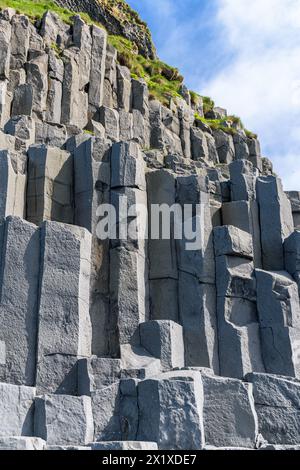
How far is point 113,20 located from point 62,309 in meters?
34.9

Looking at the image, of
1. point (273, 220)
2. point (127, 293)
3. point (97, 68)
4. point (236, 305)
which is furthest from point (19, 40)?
point (236, 305)

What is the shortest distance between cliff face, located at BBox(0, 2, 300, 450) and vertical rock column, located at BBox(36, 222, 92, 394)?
0.02m

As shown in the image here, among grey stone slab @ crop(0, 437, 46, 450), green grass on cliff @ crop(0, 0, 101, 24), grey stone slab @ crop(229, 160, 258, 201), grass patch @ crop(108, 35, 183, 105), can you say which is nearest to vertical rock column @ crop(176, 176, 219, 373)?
grey stone slab @ crop(229, 160, 258, 201)

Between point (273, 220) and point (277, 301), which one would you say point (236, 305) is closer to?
point (277, 301)

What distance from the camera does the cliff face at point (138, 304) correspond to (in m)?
10.6

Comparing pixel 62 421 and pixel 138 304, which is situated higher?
pixel 138 304

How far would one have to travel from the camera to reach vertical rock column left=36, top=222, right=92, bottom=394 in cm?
1236

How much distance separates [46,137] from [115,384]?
1042 cm

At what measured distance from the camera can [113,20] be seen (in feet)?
143

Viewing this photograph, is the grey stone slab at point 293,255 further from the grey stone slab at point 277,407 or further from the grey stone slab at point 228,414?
the grey stone slab at point 228,414

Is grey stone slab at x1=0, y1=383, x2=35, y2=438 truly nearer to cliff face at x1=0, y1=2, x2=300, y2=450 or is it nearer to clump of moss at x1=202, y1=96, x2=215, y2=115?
cliff face at x1=0, y1=2, x2=300, y2=450

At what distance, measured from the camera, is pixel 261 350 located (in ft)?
48.2
